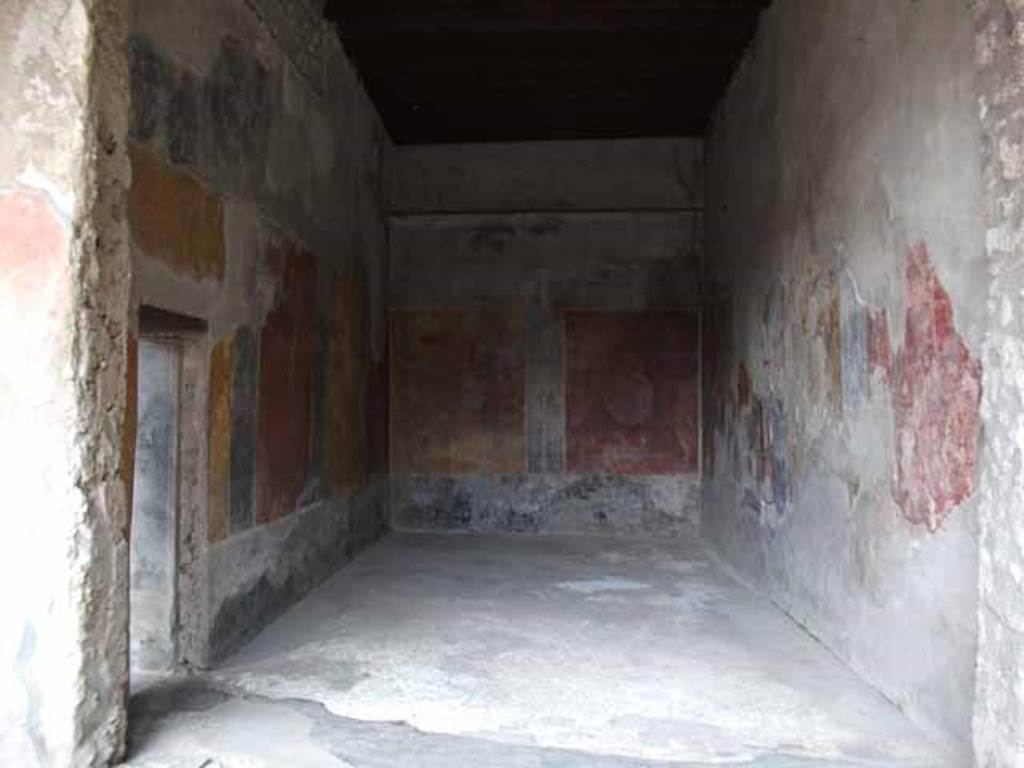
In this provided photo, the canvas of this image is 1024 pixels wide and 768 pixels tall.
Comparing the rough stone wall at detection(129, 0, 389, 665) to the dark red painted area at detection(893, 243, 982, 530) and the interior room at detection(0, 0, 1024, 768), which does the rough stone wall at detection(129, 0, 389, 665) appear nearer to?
the interior room at detection(0, 0, 1024, 768)

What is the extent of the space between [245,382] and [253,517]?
0.75 metres

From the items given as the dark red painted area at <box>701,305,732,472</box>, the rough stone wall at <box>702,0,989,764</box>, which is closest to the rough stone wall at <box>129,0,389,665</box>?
the rough stone wall at <box>702,0,989,764</box>

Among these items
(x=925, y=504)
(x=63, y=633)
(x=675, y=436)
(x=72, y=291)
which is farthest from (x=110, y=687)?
(x=675, y=436)

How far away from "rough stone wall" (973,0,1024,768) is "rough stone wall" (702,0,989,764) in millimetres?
419

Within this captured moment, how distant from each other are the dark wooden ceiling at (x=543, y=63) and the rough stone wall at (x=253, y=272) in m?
0.52

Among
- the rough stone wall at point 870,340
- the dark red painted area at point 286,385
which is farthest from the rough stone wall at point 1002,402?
the dark red painted area at point 286,385

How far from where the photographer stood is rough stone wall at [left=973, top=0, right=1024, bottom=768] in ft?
7.86

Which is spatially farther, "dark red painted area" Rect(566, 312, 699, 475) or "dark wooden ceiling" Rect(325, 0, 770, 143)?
"dark red painted area" Rect(566, 312, 699, 475)

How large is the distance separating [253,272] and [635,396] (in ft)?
16.3

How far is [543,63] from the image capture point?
289 inches

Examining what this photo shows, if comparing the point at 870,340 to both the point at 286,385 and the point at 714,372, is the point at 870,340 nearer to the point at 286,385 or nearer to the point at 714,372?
the point at 286,385

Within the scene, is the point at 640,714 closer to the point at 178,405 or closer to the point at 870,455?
the point at 870,455

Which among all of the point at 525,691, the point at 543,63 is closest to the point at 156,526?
the point at 525,691

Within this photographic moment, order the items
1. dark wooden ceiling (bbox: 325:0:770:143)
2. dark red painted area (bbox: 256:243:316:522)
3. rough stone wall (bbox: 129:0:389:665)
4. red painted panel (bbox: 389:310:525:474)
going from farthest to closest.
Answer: red painted panel (bbox: 389:310:525:474)
dark wooden ceiling (bbox: 325:0:770:143)
dark red painted area (bbox: 256:243:316:522)
rough stone wall (bbox: 129:0:389:665)
